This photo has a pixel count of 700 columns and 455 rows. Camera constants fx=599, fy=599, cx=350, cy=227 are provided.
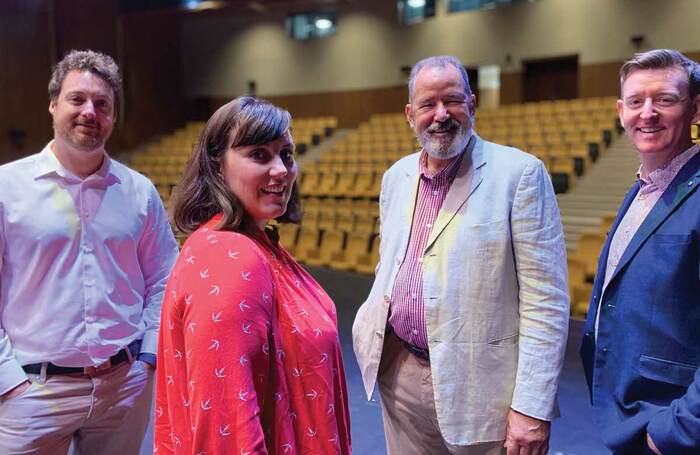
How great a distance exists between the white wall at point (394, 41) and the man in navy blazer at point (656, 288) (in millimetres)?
9051

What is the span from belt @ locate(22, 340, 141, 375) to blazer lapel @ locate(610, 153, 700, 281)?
110cm

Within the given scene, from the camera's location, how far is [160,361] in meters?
0.93

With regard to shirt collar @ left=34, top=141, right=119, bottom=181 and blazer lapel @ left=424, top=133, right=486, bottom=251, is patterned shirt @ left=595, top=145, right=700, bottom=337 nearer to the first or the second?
blazer lapel @ left=424, top=133, right=486, bottom=251

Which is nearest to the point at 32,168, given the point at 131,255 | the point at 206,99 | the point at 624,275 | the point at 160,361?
the point at 131,255

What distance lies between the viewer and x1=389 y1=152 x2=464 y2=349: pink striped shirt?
54.0 inches

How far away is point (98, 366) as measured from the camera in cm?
138

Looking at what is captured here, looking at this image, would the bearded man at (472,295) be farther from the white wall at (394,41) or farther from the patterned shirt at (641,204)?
the white wall at (394,41)

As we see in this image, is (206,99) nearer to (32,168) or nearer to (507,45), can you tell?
(507,45)

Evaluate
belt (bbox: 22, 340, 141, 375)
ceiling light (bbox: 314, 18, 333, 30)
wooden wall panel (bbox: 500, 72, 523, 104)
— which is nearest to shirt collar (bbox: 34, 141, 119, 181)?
belt (bbox: 22, 340, 141, 375)

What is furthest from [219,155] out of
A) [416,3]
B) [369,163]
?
[416,3]

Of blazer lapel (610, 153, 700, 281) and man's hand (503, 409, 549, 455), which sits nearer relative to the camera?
blazer lapel (610, 153, 700, 281)

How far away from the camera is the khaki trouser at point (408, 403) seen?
4.56 feet

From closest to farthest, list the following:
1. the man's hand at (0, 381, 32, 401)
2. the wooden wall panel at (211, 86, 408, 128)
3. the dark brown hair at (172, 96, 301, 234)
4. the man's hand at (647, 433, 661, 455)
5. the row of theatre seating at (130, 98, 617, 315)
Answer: the dark brown hair at (172, 96, 301, 234) < the man's hand at (647, 433, 661, 455) < the man's hand at (0, 381, 32, 401) < the row of theatre seating at (130, 98, 617, 315) < the wooden wall panel at (211, 86, 408, 128)

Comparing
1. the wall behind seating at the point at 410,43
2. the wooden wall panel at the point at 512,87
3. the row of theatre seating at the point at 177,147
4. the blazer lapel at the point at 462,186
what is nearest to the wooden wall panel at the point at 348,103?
Answer: the wall behind seating at the point at 410,43
